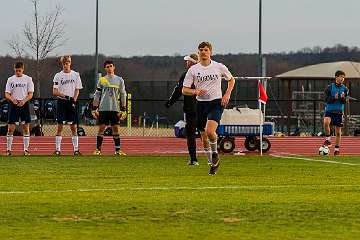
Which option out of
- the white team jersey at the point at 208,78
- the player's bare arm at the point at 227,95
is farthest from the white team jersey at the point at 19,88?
the player's bare arm at the point at 227,95

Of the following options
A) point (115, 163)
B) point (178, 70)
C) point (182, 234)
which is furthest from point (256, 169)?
point (178, 70)

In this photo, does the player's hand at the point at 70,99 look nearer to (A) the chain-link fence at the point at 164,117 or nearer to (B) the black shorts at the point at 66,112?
(B) the black shorts at the point at 66,112

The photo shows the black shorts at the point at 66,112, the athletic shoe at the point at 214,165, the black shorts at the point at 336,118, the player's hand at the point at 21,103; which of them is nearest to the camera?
the athletic shoe at the point at 214,165

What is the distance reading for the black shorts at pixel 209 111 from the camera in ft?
52.9

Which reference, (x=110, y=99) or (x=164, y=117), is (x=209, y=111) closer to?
(x=110, y=99)

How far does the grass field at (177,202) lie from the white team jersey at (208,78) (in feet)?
3.91

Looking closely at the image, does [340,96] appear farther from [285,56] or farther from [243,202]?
[285,56]

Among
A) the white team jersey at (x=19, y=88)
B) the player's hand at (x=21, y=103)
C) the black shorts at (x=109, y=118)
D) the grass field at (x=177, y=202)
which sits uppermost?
the white team jersey at (x=19, y=88)

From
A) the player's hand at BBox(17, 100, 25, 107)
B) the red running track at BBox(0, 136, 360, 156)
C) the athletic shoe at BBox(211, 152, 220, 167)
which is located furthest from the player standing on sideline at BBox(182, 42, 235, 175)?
the red running track at BBox(0, 136, 360, 156)

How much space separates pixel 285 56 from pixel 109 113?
65257mm

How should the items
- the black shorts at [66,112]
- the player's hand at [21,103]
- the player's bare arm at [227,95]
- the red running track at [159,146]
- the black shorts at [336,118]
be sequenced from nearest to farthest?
the player's bare arm at [227,95], the player's hand at [21,103], the black shorts at [66,112], the black shorts at [336,118], the red running track at [159,146]

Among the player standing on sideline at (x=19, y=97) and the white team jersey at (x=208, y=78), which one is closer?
the white team jersey at (x=208, y=78)

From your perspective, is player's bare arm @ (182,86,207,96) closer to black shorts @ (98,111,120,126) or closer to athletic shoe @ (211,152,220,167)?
athletic shoe @ (211,152,220,167)

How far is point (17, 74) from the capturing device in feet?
70.5
